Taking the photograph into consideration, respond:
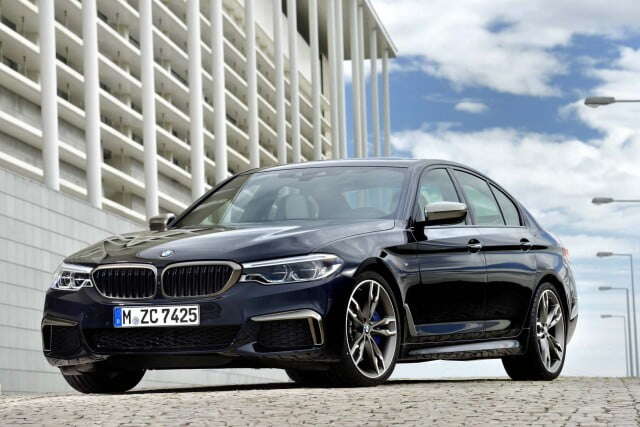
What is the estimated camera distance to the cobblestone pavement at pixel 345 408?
20.4 feet

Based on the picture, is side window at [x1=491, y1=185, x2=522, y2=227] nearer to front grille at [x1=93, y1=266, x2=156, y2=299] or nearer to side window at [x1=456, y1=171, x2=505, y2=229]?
side window at [x1=456, y1=171, x2=505, y2=229]

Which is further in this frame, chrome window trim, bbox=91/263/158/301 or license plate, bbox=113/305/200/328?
chrome window trim, bbox=91/263/158/301

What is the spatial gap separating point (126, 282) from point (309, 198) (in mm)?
1682

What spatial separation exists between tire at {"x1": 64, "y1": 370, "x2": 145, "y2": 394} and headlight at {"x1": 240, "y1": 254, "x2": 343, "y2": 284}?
142 centimetres

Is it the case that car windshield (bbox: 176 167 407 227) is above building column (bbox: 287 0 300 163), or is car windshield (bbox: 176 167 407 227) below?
below

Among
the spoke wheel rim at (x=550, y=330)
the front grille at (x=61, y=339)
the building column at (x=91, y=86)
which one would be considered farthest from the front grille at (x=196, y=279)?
the building column at (x=91, y=86)

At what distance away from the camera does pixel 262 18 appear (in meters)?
75.8

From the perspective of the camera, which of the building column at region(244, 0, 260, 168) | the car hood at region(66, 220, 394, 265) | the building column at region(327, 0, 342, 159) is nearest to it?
the car hood at region(66, 220, 394, 265)

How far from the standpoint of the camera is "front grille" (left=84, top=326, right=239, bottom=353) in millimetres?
7762

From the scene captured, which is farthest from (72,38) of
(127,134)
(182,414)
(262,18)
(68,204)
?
(182,414)

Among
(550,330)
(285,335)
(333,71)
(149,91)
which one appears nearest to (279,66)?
(333,71)

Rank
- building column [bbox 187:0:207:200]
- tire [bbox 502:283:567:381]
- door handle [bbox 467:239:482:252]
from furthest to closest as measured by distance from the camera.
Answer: building column [bbox 187:0:207:200]
tire [bbox 502:283:567:381]
door handle [bbox 467:239:482:252]

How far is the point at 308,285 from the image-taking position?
777 cm

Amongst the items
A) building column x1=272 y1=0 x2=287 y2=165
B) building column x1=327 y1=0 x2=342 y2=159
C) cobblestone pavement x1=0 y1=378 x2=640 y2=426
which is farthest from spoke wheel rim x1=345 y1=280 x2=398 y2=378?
building column x1=327 y1=0 x2=342 y2=159
